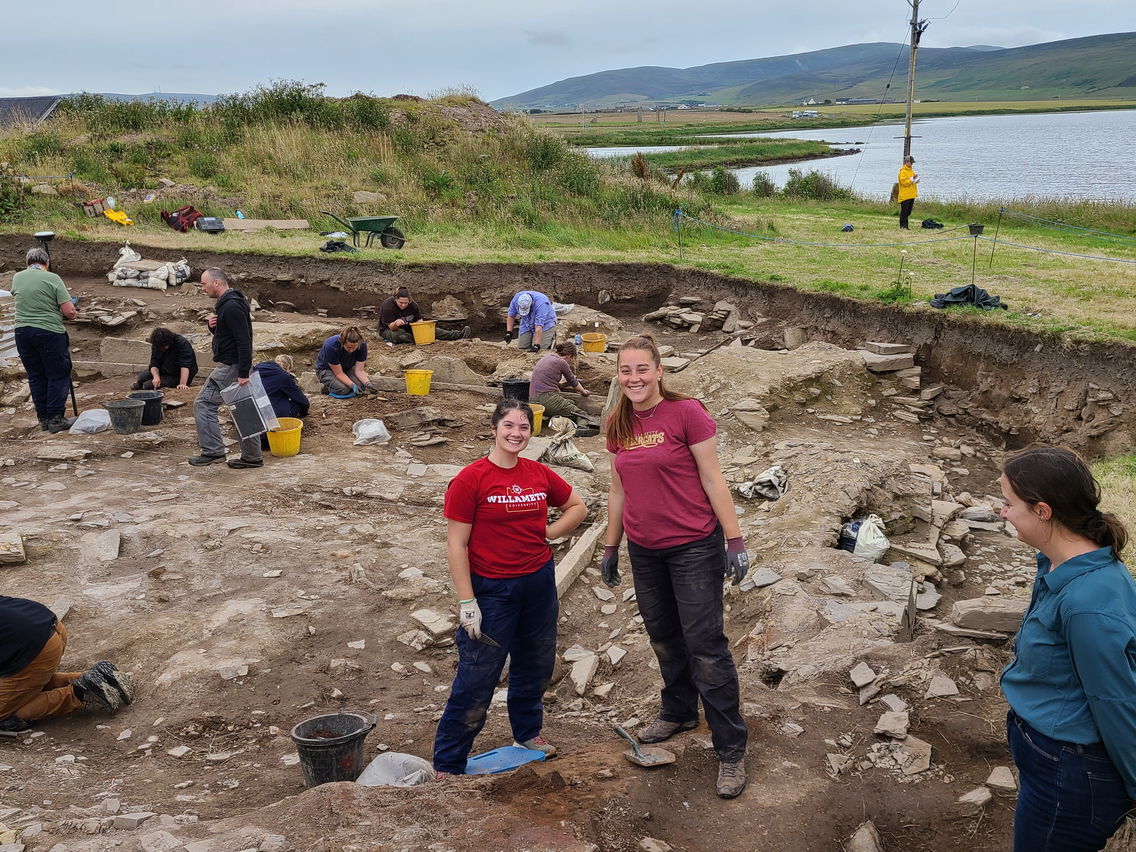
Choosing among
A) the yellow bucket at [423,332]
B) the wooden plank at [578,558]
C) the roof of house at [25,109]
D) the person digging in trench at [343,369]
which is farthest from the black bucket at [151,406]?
the roof of house at [25,109]

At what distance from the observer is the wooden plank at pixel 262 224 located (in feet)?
64.6

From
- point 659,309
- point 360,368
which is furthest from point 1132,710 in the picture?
point 659,309

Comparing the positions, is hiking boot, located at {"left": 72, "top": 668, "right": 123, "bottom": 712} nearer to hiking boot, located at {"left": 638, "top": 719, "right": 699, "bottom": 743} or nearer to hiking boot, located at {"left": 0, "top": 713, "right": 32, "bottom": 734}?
hiking boot, located at {"left": 0, "top": 713, "right": 32, "bottom": 734}

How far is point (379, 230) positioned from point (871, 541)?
1404 centimetres

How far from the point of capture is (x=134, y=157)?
23359 mm

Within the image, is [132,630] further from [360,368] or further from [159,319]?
[159,319]

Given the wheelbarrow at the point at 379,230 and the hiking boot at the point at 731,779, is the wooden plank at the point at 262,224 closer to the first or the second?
the wheelbarrow at the point at 379,230

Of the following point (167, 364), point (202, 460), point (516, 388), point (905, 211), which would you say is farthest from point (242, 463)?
point (905, 211)

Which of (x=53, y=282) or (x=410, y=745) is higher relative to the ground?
(x=53, y=282)

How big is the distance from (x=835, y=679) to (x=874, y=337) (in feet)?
27.3

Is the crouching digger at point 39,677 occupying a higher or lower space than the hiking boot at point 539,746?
higher

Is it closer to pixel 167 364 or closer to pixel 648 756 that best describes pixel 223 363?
pixel 167 364

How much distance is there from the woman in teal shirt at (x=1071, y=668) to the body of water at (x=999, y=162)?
2130 cm

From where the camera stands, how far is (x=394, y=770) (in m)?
4.14
